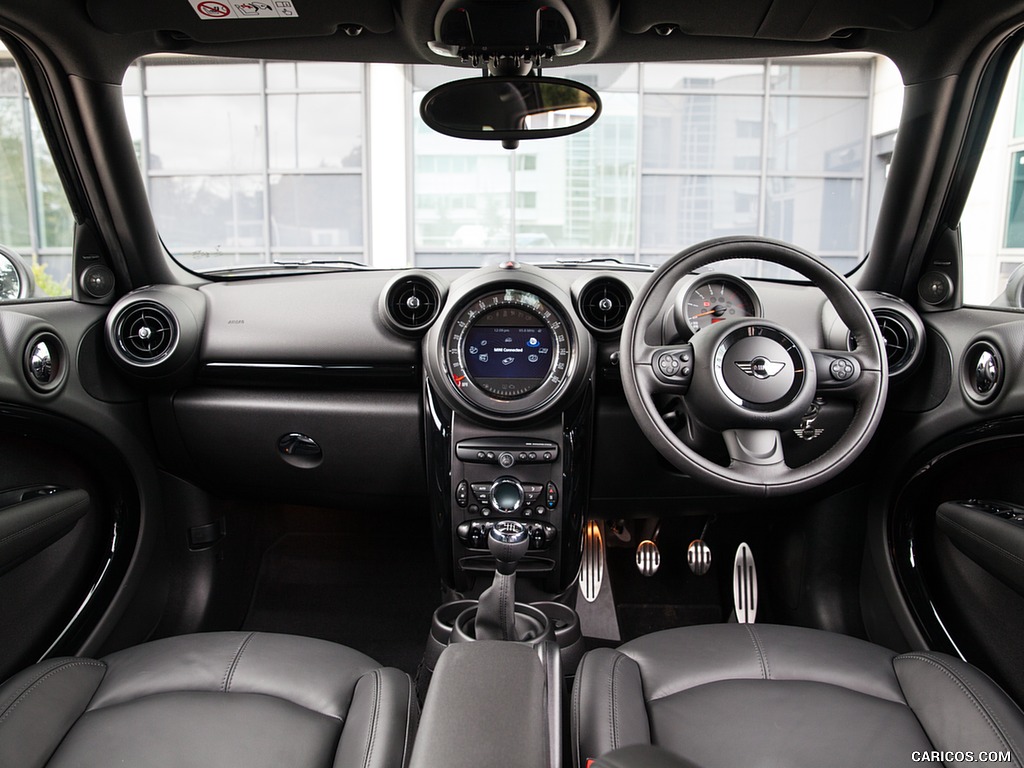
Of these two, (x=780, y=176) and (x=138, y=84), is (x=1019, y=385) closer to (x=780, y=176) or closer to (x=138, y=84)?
(x=138, y=84)

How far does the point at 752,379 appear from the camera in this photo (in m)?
1.46

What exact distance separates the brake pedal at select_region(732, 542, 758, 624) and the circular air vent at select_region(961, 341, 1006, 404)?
1.13m

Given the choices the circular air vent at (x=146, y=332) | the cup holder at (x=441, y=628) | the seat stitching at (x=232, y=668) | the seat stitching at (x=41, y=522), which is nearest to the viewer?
the seat stitching at (x=232, y=668)

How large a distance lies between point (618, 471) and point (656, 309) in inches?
33.6

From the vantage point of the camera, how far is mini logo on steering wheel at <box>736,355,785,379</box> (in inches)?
57.4

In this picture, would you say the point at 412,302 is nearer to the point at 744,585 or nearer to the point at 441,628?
the point at 441,628

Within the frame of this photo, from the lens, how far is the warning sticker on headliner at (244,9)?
5.74 feet

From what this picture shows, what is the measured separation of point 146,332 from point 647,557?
6.33 feet

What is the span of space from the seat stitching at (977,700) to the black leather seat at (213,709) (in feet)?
3.46

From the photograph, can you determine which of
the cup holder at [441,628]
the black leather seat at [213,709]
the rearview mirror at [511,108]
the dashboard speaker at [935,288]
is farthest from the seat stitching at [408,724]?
the dashboard speaker at [935,288]

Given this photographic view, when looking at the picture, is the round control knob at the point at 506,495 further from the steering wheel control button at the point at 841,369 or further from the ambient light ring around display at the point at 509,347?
the steering wheel control button at the point at 841,369

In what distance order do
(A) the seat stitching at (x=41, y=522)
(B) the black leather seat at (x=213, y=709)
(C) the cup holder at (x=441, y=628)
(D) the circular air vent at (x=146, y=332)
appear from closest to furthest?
(B) the black leather seat at (x=213, y=709), (A) the seat stitching at (x=41, y=522), (C) the cup holder at (x=441, y=628), (D) the circular air vent at (x=146, y=332)

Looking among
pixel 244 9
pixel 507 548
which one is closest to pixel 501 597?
pixel 507 548

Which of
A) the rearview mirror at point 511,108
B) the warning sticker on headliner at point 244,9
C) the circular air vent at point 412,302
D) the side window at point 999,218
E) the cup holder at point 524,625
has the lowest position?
the cup holder at point 524,625
